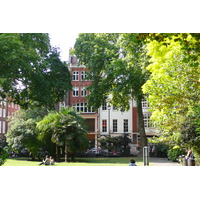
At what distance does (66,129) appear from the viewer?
9609 mm

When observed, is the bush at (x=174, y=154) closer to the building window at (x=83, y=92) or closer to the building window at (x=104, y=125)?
the building window at (x=104, y=125)

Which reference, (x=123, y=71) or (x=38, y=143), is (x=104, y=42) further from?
(x=38, y=143)

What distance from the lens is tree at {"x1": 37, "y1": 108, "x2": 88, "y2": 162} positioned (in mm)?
9398

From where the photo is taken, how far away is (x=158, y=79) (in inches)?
286

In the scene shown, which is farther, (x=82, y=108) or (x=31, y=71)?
(x=82, y=108)

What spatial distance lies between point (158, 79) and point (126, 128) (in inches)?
159

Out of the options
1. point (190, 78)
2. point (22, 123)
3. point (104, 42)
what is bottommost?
point (22, 123)

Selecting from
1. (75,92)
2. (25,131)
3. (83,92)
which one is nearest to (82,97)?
(83,92)

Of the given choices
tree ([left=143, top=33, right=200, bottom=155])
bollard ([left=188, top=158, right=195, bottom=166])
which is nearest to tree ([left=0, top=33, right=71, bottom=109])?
tree ([left=143, top=33, right=200, bottom=155])

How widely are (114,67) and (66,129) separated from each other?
3000mm

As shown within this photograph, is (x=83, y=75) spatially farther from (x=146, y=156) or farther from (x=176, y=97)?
(x=176, y=97)

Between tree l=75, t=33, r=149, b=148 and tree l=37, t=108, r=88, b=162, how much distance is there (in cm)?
127
